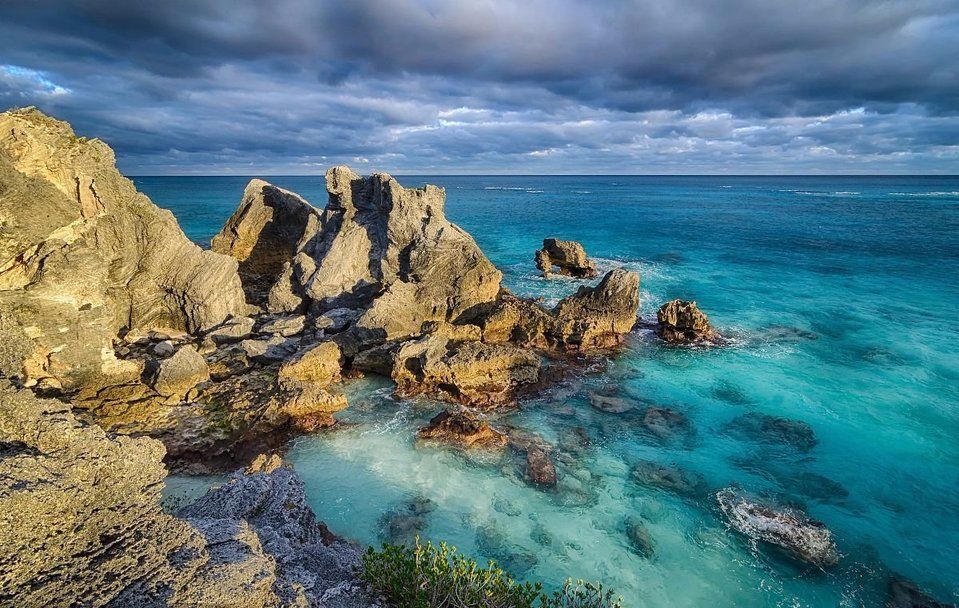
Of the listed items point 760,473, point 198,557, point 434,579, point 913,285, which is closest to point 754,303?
point 913,285

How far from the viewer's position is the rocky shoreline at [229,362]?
742cm

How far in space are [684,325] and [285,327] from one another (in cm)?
2424

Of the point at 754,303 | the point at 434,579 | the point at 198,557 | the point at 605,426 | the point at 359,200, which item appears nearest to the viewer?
the point at 198,557

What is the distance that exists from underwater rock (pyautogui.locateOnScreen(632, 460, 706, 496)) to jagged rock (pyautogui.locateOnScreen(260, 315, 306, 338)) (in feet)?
64.7

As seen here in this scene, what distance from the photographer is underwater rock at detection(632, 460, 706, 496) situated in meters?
17.4

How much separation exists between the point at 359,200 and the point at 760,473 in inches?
1155

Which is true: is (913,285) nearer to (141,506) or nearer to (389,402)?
(389,402)

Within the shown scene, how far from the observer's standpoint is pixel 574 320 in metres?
28.2

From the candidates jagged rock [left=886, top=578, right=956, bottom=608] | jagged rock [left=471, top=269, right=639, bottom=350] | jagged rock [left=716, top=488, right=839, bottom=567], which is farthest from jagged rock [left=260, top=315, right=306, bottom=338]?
jagged rock [left=886, top=578, right=956, bottom=608]

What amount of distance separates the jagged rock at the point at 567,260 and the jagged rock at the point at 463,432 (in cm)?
2733

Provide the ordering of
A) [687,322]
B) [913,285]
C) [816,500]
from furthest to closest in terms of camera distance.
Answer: [913,285]
[687,322]
[816,500]

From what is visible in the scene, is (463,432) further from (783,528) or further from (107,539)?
(107,539)

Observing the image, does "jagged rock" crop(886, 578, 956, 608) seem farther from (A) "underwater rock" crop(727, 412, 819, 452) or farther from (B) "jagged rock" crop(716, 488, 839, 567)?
(A) "underwater rock" crop(727, 412, 819, 452)

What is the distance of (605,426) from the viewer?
821 inches
